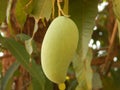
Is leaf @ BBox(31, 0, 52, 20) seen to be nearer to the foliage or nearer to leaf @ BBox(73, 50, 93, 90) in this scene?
the foliage

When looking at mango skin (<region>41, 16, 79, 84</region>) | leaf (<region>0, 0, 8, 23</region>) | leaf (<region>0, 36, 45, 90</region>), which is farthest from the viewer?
leaf (<region>0, 36, 45, 90</region>)

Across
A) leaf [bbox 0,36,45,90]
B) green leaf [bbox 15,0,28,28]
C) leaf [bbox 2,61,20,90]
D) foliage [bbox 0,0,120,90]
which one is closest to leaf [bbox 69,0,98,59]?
foliage [bbox 0,0,120,90]

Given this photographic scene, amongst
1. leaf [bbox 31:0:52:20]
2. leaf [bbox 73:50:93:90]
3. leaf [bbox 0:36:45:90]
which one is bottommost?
leaf [bbox 0:36:45:90]

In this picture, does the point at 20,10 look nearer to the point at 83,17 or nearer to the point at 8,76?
the point at 83,17

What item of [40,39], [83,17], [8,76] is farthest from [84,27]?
[40,39]

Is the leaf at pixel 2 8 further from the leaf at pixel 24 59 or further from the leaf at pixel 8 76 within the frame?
the leaf at pixel 8 76

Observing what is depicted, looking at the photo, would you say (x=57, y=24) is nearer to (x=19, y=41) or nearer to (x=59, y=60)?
(x=59, y=60)

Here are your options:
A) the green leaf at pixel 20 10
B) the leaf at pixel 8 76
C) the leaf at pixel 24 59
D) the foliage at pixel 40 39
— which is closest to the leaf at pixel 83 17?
the foliage at pixel 40 39
